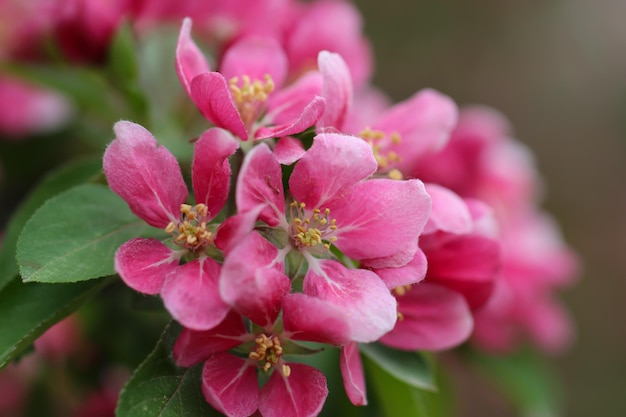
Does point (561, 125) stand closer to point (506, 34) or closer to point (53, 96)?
point (506, 34)

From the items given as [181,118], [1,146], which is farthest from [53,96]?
[181,118]

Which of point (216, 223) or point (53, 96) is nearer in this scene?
point (216, 223)

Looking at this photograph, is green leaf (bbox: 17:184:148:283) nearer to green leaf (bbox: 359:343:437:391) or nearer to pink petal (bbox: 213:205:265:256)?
pink petal (bbox: 213:205:265:256)

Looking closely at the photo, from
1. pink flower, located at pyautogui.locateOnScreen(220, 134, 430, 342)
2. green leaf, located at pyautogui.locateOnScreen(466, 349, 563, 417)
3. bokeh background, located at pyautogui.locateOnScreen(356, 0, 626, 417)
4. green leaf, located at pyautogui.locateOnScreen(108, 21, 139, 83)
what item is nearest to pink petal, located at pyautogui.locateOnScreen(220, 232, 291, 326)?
pink flower, located at pyautogui.locateOnScreen(220, 134, 430, 342)

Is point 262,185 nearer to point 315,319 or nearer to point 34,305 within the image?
point 315,319

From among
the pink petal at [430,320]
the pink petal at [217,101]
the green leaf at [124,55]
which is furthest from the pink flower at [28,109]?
the pink petal at [430,320]
